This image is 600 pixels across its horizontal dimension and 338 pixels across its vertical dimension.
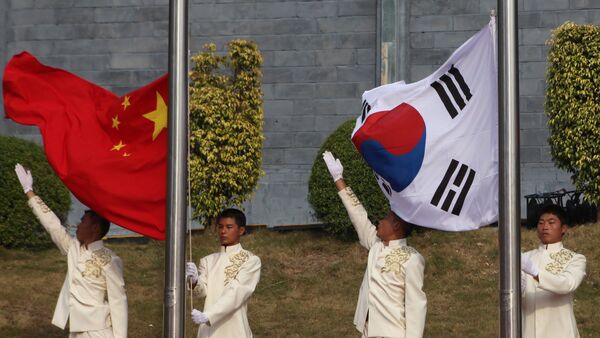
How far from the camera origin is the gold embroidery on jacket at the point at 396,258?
28.8ft

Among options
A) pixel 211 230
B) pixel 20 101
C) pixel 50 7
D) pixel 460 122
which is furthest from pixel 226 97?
pixel 460 122

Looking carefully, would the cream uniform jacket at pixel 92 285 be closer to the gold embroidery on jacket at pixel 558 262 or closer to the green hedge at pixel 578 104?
the gold embroidery on jacket at pixel 558 262

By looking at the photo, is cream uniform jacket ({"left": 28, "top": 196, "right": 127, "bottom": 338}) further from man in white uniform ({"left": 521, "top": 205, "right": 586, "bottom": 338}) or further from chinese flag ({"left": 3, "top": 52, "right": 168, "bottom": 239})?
man in white uniform ({"left": 521, "top": 205, "right": 586, "bottom": 338})

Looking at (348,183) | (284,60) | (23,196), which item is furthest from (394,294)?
(284,60)

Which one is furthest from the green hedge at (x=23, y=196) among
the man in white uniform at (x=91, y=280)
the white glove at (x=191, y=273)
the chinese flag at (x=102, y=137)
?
the white glove at (x=191, y=273)

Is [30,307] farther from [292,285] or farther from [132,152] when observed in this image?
[132,152]

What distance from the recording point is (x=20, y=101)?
29.8 feet

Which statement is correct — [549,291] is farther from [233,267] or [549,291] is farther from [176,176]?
[176,176]

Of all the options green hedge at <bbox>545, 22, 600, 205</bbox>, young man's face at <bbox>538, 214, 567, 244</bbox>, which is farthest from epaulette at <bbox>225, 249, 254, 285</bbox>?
green hedge at <bbox>545, 22, 600, 205</bbox>

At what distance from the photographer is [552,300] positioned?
8758 mm

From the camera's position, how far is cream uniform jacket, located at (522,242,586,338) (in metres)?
8.68

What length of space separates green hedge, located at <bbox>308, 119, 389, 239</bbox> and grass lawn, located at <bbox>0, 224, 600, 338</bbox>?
32 cm

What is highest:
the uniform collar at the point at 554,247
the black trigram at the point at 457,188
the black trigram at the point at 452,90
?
the black trigram at the point at 452,90

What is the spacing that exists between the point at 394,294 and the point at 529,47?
6.28 m
